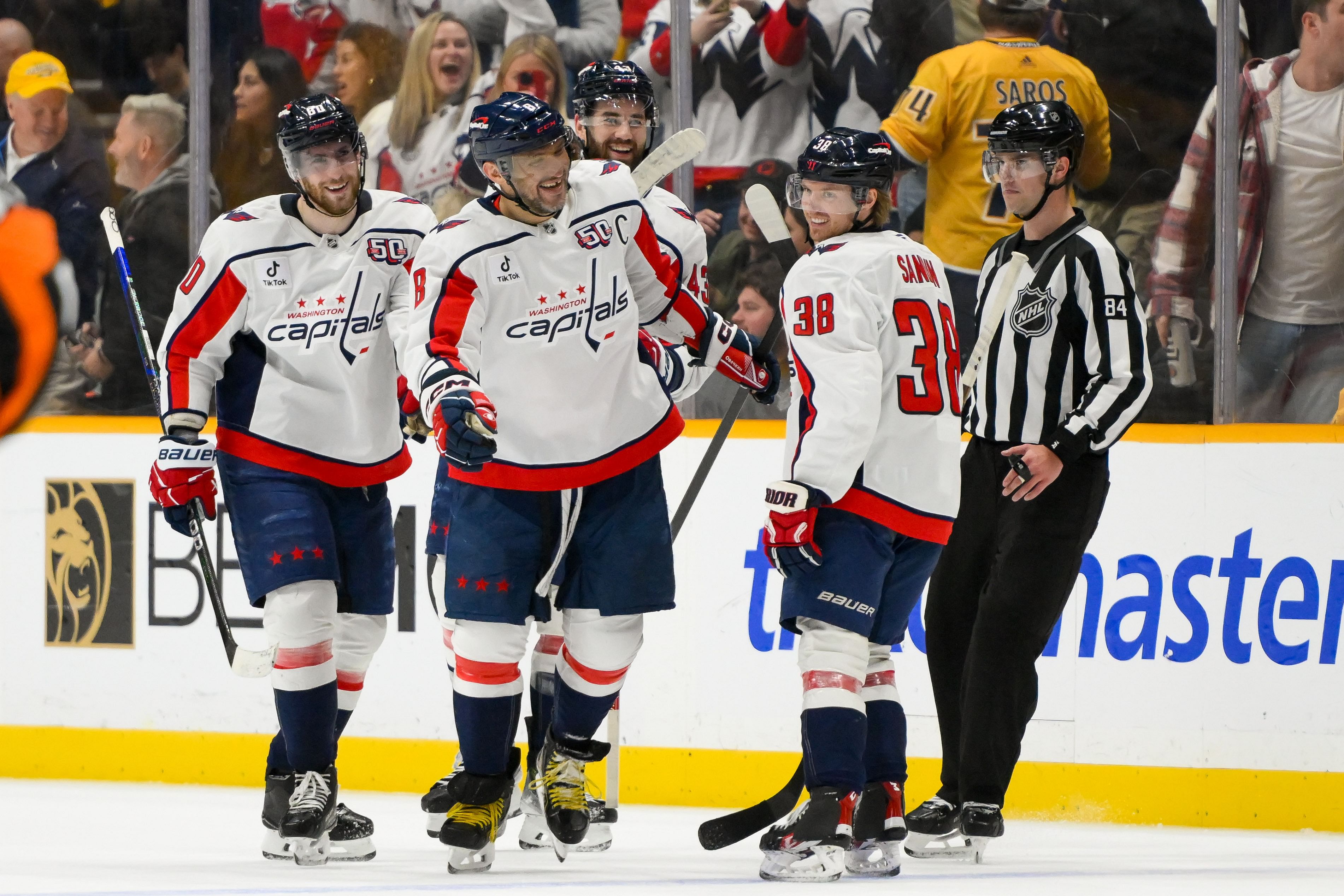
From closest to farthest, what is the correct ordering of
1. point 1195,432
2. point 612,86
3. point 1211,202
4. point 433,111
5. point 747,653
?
point 612,86 < point 1195,432 < point 747,653 < point 1211,202 < point 433,111

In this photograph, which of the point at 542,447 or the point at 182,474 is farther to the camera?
the point at 182,474

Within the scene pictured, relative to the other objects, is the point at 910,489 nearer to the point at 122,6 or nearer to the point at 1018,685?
the point at 1018,685

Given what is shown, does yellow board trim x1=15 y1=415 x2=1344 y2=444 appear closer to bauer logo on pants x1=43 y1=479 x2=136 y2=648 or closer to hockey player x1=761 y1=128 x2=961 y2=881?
hockey player x1=761 y1=128 x2=961 y2=881

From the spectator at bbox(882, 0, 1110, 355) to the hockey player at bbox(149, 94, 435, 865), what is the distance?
1836 millimetres

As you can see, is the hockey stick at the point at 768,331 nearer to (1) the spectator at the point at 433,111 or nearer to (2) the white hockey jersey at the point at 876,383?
(2) the white hockey jersey at the point at 876,383

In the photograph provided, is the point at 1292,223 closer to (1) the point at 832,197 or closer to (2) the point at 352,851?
(1) the point at 832,197

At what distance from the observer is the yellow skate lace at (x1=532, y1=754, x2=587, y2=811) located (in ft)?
10.5

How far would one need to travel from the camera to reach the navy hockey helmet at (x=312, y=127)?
3344mm

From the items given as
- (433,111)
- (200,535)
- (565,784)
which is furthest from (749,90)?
(565,784)

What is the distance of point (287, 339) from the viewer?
339 cm

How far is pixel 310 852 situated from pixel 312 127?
1.40 metres

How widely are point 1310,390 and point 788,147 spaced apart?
1.56 m

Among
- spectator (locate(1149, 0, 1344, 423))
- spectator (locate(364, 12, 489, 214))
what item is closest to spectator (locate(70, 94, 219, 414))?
spectator (locate(364, 12, 489, 214))

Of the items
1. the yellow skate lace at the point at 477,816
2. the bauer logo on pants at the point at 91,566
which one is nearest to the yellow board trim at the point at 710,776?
the bauer logo on pants at the point at 91,566
